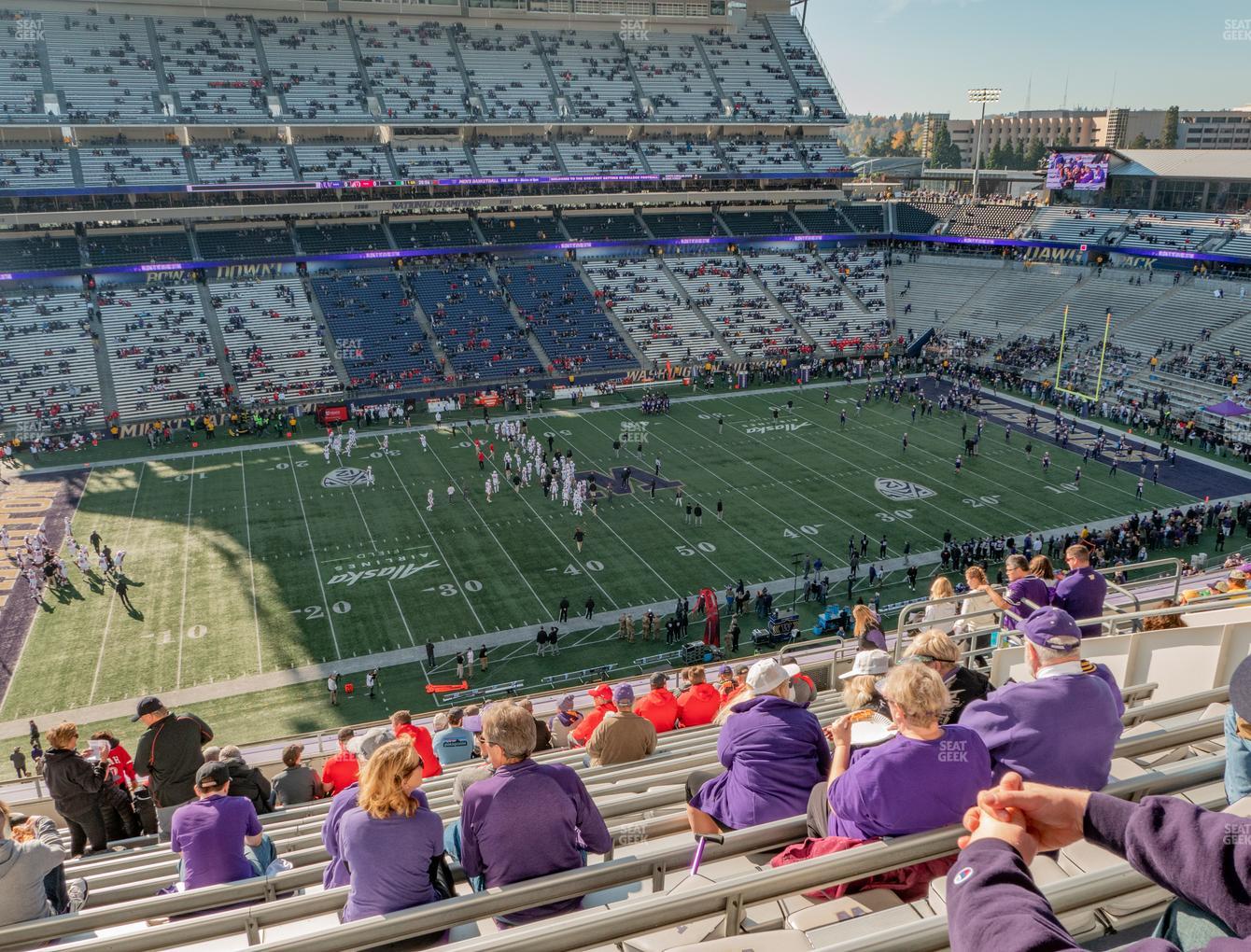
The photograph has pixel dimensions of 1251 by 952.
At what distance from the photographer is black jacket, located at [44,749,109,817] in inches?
295

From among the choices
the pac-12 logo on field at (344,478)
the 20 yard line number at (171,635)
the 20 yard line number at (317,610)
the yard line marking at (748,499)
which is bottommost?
the 20 yard line number at (171,635)

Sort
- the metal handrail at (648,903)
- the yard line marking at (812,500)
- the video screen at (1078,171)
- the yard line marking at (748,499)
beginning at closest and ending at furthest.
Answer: the metal handrail at (648,903) → the yard line marking at (748,499) → the yard line marking at (812,500) → the video screen at (1078,171)

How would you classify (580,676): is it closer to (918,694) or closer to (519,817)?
(519,817)

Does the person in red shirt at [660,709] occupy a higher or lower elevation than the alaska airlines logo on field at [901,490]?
higher

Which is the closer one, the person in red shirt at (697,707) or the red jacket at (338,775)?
the red jacket at (338,775)

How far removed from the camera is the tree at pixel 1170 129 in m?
117

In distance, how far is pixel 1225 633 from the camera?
8062mm

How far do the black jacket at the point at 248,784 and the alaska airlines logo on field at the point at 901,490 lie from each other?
88.6 ft

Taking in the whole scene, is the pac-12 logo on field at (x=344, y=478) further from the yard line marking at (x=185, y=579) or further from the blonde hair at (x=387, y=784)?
the blonde hair at (x=387, y=784)

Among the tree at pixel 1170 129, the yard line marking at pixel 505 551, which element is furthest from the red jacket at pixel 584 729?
the tree at pixel 1170 129

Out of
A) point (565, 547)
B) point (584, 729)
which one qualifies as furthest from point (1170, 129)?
point (584, 729)

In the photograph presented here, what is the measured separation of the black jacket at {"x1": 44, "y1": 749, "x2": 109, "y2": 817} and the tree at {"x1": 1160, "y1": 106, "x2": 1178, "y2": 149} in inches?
5410

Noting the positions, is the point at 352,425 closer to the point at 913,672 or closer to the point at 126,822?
the point at 126,822

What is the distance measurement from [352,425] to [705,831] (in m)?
38.6
